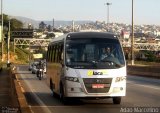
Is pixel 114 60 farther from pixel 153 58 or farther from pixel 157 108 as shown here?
pixel 153 58

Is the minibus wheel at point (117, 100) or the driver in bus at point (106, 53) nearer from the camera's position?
the driver in bus at point (106, 53)

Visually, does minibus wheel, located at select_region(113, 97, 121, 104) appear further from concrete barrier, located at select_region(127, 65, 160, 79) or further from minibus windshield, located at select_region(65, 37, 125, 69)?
concrete barrier, located at select_region(127, 65, 160, 79)

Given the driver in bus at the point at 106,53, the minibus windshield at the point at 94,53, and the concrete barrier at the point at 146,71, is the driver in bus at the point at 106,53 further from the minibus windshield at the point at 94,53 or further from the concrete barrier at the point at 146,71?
the concrete barrier at the point at 146,71

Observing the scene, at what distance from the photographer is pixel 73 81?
60.4 ft

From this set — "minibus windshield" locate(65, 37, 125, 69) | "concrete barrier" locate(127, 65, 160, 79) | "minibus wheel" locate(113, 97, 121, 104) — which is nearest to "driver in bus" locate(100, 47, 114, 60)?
"minibus windshield" locate(65, 37, 125, 69)

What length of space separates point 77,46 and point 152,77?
1122 inches

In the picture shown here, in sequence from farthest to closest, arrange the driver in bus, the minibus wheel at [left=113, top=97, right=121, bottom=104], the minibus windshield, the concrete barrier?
the concrete barrier → the minibus wheel at [left=113, top=97, right=121, bottom=104] → the driver in bus → the minibus windshield

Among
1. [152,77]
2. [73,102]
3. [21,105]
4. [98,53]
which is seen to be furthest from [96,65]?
[152,77]

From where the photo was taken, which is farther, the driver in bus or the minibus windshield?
the driver in bus

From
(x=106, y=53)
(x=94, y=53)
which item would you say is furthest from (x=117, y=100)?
(x=94, y=53)

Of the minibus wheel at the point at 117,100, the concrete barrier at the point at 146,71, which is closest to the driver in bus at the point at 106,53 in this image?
the minibus wheel at the point at 117,100

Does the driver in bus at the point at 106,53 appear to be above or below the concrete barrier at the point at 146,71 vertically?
above

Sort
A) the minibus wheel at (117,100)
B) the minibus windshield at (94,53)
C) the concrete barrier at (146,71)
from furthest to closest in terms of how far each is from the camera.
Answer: the concrete barrier at (146,71) → the minibus wheel at (117,100) → the minibus windshield at (94,53)

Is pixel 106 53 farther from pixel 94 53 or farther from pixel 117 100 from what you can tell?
pixel 117 100
